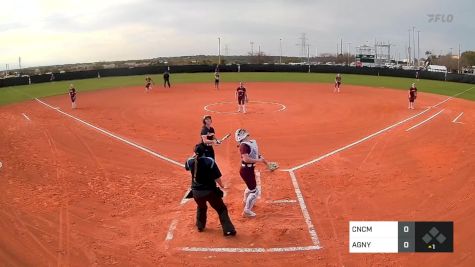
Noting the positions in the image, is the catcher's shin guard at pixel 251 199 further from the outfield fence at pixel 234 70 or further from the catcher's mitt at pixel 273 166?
the outfield fence at pixel 234 70

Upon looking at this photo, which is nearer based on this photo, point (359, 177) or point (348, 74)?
point (359, 177)

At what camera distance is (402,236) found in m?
8.85

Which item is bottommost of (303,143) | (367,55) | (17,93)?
(303,143)

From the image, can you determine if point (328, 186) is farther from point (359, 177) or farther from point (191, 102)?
point (191, 102)

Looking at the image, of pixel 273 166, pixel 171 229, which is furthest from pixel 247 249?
pixel 273 166

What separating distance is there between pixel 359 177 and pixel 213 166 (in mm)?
6235

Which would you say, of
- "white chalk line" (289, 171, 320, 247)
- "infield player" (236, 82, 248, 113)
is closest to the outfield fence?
"infield player" (236, 82, 248, 113)

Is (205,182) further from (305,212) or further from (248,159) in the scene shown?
(305,212)

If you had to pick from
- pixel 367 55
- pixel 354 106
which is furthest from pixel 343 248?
pixel 367 55

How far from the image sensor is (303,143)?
17984mm

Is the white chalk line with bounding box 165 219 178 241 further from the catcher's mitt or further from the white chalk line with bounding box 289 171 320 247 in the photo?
the catcher's mitt

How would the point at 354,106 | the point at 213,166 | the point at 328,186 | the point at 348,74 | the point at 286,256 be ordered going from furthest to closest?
the point at 348,74
the point at 354,106
the point at 328,186
the point at 213,166
the point at 286,256

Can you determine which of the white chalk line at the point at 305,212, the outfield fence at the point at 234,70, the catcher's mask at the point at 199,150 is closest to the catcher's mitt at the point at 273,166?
the white chalk line at the point at 305,212

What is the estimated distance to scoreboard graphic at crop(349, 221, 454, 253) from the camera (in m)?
8.53
